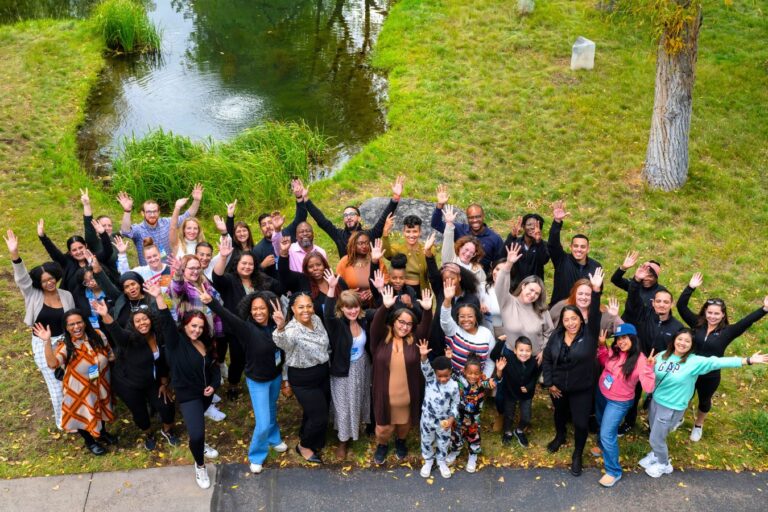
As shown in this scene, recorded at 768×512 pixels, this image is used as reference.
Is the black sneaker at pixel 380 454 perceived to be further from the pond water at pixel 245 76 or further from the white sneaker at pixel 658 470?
the pond water at pixel 245 76

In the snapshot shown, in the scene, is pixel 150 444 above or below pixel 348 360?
below

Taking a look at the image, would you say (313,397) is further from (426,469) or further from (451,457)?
(451,457)

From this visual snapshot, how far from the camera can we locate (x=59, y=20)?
19.1 meters

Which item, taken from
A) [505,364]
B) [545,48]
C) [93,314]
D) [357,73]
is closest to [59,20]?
[357,73]

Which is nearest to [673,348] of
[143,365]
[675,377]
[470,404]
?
[675,377]

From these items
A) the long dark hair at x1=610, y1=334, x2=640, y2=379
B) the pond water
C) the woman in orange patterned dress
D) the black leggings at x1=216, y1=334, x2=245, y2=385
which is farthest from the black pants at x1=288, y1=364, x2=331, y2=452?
the pond water

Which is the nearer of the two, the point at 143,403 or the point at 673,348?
the point at 673,348

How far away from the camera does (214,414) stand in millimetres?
7168

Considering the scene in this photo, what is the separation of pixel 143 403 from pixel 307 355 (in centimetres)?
181

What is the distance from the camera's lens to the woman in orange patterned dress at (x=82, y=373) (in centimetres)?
625

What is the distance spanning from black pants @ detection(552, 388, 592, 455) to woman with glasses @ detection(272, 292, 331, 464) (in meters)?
2.24

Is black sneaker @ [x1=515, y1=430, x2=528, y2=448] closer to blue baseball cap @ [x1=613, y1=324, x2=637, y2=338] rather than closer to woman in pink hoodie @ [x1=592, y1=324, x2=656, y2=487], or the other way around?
woman in pink hoodie @ [x1=592, y1=324, x2=656, y2=487]

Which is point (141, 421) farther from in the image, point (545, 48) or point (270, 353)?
point (545, 48)

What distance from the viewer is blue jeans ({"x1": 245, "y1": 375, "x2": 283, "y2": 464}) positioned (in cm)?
636
